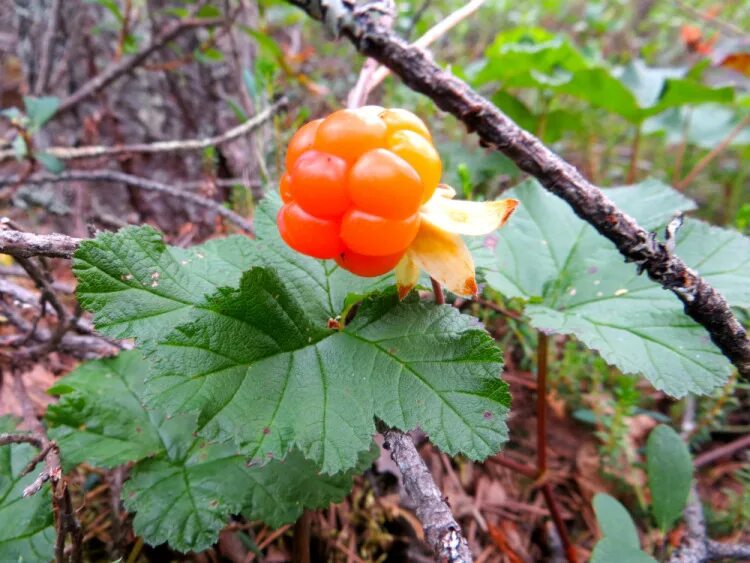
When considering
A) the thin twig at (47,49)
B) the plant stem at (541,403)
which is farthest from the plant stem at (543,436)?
the thin twig at (47,49)

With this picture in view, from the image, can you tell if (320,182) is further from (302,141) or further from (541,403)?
(541,403)

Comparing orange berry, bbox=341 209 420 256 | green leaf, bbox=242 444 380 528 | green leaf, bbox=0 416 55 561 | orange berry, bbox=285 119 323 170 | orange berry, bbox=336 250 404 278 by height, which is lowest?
green leaf, bbox=0 416 55 561

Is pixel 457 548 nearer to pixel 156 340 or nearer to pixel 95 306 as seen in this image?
pixel 156 340

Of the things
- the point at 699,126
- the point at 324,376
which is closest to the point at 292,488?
the point at 324,376

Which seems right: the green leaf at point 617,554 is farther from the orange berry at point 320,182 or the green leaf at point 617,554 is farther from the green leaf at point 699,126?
the green leaf at point 699,126

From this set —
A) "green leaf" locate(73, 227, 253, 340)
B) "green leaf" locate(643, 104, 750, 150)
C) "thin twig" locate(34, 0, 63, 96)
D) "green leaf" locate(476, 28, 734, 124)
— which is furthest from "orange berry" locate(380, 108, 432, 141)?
"green leaf" locate(643, 104, 750, 150)

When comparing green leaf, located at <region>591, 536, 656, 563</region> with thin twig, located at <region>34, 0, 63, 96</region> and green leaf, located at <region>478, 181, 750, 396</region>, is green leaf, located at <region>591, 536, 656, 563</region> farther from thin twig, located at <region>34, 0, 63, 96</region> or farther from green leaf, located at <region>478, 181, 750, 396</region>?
thin twig, located at <region>34, 0, 63, 96</region>

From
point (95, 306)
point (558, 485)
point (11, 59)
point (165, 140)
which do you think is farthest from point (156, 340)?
point (11, 59)
